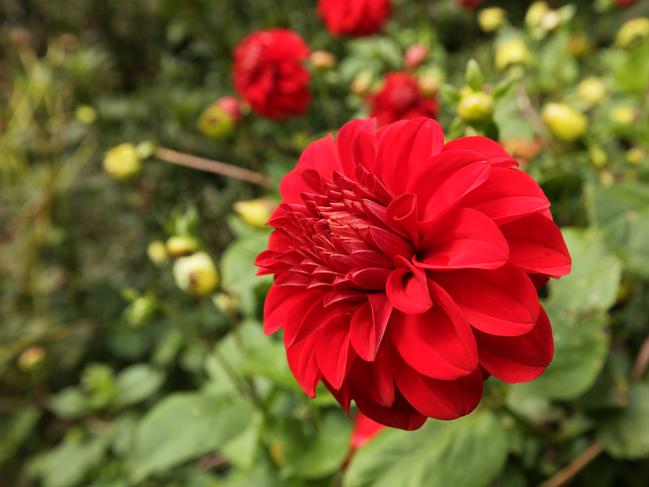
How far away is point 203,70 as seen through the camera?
179cm

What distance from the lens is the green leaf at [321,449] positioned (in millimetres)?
563

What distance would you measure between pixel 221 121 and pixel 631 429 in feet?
2.18

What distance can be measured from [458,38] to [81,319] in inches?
55.2

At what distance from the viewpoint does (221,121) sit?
825mm

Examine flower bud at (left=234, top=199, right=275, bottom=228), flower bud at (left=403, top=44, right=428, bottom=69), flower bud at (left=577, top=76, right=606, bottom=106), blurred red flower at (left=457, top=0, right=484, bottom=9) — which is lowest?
flower bud at (left=234, top=199, right=275, bottom=228)

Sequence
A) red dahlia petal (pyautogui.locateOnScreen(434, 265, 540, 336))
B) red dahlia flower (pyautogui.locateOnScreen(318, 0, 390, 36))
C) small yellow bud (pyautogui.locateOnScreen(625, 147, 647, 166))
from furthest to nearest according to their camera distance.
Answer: red dahlia flower (pyautogui.locateOnScreen(318, 0, 390, 36)), small yellow bud (pyautogui.locateOnScreen(625, 147, 647, 166)), red dahlia petal (pyautogui.locateOnScreen(434, 265, 540, 336))

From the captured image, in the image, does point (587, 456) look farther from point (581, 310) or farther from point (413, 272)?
point (413, 272)

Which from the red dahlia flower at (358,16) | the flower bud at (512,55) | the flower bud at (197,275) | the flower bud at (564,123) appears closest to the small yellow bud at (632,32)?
the flower bud at (512,55)

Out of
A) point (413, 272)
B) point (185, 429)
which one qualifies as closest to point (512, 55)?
point (413, 272)

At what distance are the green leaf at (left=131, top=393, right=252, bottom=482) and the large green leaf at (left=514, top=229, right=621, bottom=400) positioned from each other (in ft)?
1.14

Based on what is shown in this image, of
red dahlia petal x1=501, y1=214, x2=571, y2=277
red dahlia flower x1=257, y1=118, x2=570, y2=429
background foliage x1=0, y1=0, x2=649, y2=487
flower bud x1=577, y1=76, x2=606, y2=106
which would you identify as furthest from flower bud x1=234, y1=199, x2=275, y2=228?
flower bud x1=577, y1=76, x2=606, y2=106

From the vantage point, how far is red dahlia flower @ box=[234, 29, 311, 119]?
869 mm

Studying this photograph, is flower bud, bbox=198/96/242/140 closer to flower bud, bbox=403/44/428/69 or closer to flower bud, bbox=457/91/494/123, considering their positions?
flower bud, bbox=403/44/428/69

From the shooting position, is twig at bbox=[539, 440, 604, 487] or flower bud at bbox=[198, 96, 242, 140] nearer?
twig at bbox=[539, 440, 604, 487]
